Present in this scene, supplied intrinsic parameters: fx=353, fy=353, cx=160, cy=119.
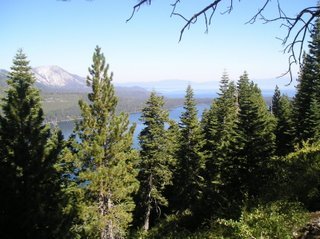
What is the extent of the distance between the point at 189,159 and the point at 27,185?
23.6 m

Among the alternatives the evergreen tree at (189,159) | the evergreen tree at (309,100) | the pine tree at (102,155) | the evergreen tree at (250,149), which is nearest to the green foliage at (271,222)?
the evergreen tree at (250,149)

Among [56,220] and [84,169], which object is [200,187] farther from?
[56,220]

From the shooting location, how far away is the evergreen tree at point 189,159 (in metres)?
35.8

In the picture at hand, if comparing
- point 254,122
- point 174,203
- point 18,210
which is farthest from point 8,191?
point 174,203

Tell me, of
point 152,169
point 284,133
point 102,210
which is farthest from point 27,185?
point 284,133

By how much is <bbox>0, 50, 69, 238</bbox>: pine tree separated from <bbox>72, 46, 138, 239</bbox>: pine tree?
25.6 ft

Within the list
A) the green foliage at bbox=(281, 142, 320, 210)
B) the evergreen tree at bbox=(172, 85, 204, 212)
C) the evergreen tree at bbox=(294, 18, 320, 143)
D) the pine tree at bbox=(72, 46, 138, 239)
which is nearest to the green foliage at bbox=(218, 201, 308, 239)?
the green foliage at bbox=(281, 142, 320, 210)

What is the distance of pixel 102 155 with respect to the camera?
24453 millimetres

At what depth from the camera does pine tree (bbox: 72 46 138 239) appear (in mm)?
24203

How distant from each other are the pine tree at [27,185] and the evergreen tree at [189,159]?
2124 cm

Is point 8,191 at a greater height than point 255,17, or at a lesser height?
lesser

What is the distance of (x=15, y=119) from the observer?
16.0 metres

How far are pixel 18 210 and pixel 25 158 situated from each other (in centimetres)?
222

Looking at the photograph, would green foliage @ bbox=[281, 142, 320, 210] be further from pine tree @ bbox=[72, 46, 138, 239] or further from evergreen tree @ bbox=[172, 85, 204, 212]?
evergreen tree @ bbox=[172, 85, 204, 212]
